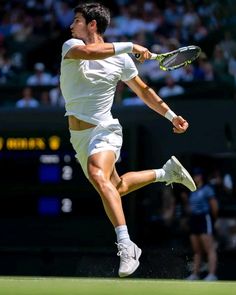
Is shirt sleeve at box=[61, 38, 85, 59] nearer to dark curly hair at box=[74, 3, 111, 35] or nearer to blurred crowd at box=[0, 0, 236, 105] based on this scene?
dark curly hair at box=[74, 3, 111, 35]

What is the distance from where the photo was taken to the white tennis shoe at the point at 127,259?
9.84 m

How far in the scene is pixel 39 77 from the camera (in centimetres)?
2036

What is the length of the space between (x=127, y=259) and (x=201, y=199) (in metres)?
8.75

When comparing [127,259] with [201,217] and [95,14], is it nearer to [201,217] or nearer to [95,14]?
[95,14]

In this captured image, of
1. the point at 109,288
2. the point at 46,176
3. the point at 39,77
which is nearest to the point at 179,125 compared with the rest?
the point at 109,288

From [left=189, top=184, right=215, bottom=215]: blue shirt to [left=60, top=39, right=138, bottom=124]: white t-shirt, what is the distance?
314 inches

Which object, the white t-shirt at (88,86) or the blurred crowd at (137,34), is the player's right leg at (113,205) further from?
the blurred crowd at (137,34)

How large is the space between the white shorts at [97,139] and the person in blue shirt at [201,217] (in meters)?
7.85

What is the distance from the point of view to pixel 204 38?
2012cm

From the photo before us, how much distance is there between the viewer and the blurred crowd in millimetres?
19438

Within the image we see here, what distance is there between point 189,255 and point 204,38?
374 centimetres

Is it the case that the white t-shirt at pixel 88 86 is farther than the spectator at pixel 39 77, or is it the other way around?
the spectator at pixel 39 77

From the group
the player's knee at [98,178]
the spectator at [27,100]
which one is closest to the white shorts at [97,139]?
the player's knee at [98,178]

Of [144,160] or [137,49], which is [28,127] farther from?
[137,49]
